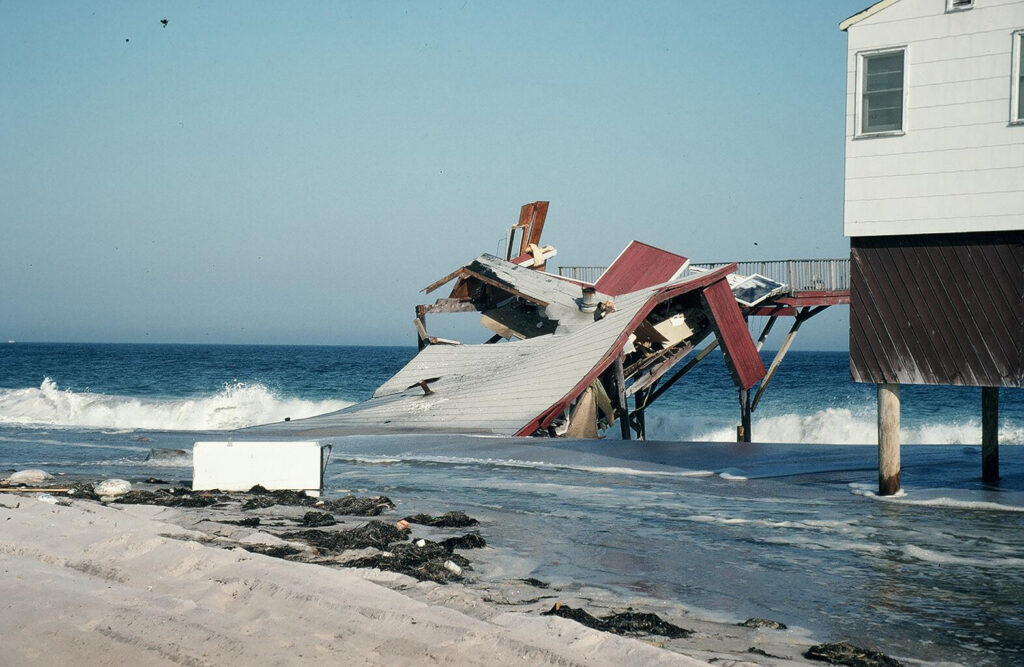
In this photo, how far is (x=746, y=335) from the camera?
24.0 m

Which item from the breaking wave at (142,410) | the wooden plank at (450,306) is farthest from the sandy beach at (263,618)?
the breaking wave at (142,410)

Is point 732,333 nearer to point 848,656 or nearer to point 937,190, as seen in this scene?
point 937,190

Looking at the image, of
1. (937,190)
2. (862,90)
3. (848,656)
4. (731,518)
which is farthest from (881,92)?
(848,656)

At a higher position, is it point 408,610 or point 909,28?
point 909,28

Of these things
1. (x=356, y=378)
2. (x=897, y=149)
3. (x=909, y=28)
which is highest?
(x=909, y=28)

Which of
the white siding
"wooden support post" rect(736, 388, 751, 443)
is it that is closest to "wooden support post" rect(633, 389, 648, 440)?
"wooden support post" rect(736, 388, 751, 443)

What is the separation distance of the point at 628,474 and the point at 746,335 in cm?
1034

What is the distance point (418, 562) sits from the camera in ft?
25.3

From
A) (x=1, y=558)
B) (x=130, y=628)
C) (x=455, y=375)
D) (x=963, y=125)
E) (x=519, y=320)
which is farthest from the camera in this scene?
(x=519, y=320)

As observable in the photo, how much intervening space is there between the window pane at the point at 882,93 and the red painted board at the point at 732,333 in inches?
437

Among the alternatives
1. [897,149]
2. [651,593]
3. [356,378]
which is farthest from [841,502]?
[356,378]

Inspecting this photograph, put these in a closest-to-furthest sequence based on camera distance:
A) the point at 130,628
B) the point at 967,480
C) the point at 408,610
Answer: the point at 130,628 → the point at 408,610 → the point at 967,480

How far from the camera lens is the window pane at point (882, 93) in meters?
11.3

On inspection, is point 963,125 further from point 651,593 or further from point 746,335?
point 746,335
